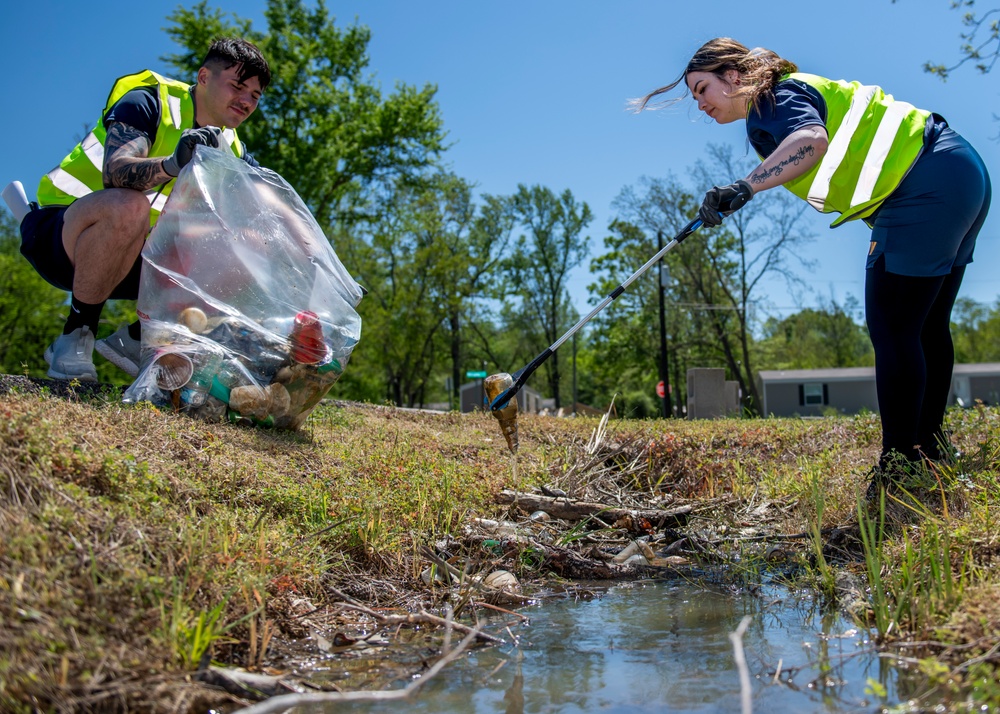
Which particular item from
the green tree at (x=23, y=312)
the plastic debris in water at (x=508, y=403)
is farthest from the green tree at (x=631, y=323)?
the plastic debris in water at (x=508, y=403)

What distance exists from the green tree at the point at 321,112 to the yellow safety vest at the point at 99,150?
17.0 meters

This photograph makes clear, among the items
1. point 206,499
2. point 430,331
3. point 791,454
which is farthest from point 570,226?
point 206,499

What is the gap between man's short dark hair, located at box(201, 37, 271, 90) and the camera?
14.9ft

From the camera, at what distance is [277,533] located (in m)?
2.92

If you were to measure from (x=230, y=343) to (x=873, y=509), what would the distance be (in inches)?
117

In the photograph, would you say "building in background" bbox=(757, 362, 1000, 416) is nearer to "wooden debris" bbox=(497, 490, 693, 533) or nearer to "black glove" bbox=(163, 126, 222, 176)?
"wooden debris" bbox=(497, 490, 693, 533)

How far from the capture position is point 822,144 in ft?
12.2

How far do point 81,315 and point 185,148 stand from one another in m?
1.08

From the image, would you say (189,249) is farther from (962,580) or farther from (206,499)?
(962,580)

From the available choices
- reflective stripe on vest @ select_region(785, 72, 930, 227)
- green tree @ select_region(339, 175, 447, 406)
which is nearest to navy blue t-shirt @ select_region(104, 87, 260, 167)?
reflective stripe on vest @ select_region(785, 72, 930, 227)

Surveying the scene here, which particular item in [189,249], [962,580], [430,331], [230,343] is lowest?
[962,580]

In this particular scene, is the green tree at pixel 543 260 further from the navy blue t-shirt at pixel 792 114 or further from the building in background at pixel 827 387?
the navy blue t-shirt at pixel 792 114

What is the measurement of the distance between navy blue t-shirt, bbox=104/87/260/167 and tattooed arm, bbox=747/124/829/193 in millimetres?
2622

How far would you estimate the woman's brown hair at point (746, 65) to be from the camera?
3928 mm
